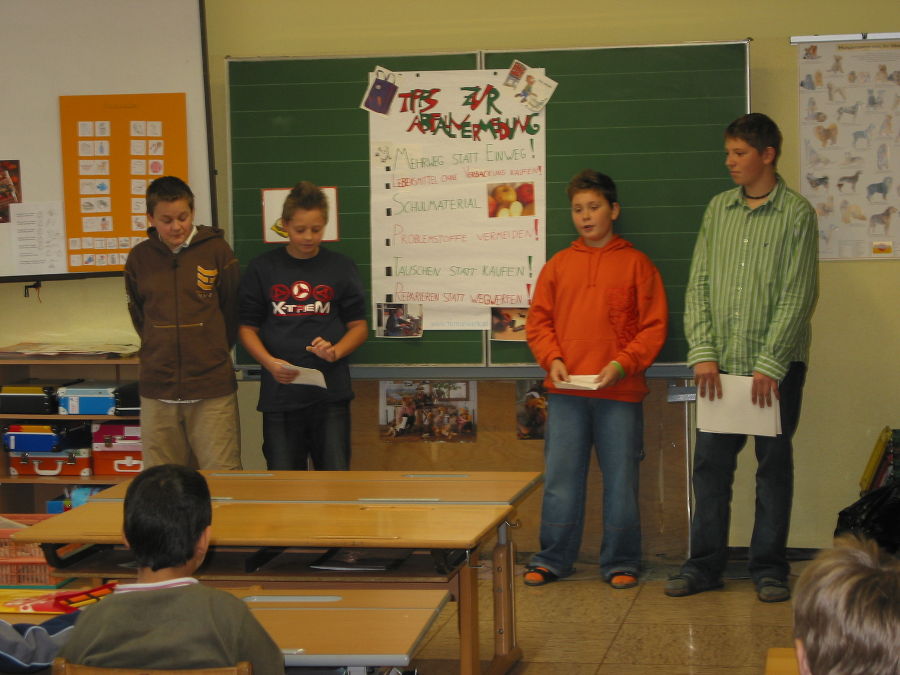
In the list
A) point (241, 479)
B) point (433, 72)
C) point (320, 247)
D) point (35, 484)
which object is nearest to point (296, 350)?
point (320, 247)

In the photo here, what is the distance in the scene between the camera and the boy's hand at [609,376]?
4.14 m

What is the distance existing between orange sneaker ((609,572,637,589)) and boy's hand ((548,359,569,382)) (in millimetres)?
822

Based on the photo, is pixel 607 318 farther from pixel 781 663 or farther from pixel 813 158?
pixel 781 663

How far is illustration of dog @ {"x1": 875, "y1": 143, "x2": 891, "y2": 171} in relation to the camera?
458 centimetres

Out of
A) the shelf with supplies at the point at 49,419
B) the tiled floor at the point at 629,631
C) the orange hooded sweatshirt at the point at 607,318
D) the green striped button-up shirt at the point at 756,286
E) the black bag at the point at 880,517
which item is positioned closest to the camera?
the tiled floor at the point at 629,631

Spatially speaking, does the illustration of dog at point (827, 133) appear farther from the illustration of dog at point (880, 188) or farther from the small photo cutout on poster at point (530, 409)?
the small photo cutout on poster at point (530, 409)

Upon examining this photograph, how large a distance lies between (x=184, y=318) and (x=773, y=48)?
271 centimetres

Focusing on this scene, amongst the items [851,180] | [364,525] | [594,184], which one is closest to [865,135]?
[851,180]

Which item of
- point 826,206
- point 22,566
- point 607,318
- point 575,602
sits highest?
point 826,206

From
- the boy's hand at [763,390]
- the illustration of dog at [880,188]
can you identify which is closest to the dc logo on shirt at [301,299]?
the boy's hand at [763,390]

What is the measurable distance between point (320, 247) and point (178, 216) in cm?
61

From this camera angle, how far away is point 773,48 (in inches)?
184

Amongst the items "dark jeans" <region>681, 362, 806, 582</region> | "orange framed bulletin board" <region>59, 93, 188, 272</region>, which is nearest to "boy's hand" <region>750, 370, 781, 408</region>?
"dark jeans" <region>681, 362, 806, 582</region>

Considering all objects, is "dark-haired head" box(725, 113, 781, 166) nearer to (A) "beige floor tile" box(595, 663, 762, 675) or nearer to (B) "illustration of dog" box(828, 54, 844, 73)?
(B) "illustration of dog" box(828, 54, 844, 73)
